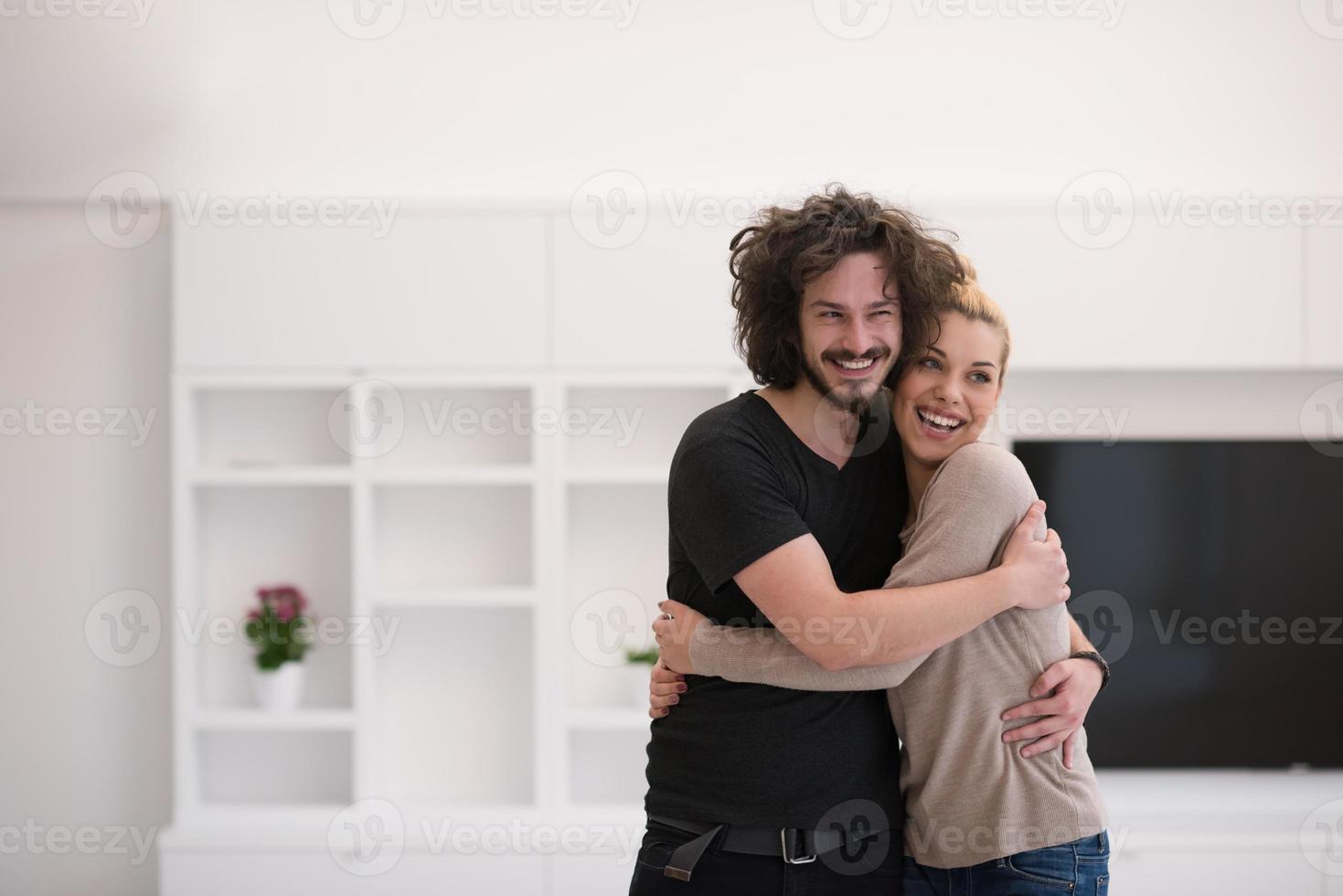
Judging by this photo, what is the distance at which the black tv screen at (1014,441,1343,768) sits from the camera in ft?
11.0

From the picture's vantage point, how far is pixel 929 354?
1.60 meters

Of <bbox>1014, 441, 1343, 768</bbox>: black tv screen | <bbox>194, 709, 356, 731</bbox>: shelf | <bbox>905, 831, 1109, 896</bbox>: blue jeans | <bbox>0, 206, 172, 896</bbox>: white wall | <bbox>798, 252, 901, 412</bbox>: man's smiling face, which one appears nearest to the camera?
<bbox>905, 831, 1109, 896</bbox>: blue jeans

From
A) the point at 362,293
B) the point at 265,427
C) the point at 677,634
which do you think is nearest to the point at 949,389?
the point at 677,634

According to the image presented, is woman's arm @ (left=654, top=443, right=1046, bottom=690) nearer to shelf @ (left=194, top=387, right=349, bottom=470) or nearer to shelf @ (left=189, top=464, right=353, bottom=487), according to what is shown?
shelf @ (left=189, top=464, right=353, bottom=487)

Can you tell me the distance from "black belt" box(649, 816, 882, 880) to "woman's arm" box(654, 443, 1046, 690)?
0.20m

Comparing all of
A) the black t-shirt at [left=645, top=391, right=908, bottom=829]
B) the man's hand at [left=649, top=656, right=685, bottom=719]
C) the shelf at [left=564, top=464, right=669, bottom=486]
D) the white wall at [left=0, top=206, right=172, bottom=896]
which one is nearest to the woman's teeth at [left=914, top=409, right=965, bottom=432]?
the black t-shirt at [left=645, top=391, right=908, bottom=829]

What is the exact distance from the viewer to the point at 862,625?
137 centimetres

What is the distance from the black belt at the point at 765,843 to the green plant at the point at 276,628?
2.12m

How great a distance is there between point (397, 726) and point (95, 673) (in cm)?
100

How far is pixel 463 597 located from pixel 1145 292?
222cm

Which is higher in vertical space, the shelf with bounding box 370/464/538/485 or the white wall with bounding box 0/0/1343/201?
the white wall with bounding box 0/0/1343/201

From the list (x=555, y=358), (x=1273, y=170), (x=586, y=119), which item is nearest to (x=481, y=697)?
(x=555, y=358)

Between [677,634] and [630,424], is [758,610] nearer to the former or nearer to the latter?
[677,634]

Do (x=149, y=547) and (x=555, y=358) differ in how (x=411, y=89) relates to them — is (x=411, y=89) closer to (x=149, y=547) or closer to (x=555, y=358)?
(x=555, y=358)
